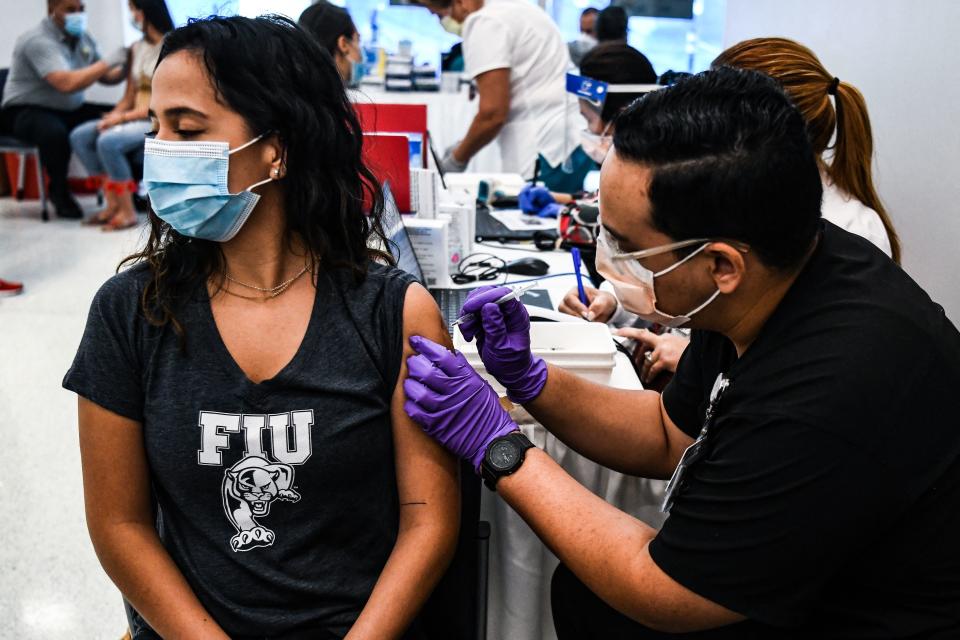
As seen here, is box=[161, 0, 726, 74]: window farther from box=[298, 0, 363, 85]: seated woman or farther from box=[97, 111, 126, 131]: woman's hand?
box=[298, 0, 363, 85]: seated woman

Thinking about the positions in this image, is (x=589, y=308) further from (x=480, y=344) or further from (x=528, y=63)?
(x=528, y=63)

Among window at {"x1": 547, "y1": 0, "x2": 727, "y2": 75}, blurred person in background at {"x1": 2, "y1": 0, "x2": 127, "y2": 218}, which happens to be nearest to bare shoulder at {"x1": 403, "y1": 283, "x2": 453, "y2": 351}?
blurred person in background at {"x1": 2, "y1": 0, "x2": 127, "y2": 218}

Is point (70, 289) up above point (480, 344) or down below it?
below

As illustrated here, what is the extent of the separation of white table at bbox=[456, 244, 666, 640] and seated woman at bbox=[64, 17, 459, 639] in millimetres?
351

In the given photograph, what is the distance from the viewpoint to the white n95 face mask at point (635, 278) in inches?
42.0

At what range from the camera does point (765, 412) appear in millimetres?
930

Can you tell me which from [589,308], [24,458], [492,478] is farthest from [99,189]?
[492,478]

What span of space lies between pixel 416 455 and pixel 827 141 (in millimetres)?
1178

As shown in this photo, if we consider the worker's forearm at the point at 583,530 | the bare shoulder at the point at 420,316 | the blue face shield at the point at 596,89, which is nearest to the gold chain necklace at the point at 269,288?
the bare shoulder at the point at 420,316

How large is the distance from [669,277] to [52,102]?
18.5 feet

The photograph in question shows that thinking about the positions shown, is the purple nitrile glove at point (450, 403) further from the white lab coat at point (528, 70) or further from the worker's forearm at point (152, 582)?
the white lab coat at point (528, 70)

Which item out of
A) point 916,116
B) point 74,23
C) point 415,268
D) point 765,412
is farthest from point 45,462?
point 74,23

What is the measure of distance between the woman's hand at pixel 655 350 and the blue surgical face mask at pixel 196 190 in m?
0.91

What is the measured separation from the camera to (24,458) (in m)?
2.57
